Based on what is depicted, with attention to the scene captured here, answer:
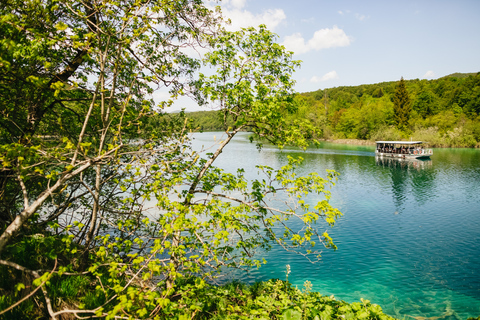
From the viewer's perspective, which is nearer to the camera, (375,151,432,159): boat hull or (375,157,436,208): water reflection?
(375,157,436,208): water reflection

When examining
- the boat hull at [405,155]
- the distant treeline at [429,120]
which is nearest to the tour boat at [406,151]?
the boat hull at [405,155]

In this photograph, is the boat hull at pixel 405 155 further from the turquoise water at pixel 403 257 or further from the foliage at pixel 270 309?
the foliage at pixel 270 309

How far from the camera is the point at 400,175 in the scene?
126 feet

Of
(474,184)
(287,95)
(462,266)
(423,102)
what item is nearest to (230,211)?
(287,95)

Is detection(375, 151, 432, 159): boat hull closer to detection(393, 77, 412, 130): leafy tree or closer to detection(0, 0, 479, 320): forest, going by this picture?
detection(393, 77, 412, 130): leafy tree

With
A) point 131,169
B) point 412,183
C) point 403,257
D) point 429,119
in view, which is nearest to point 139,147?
point 131,169

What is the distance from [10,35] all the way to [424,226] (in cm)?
2371

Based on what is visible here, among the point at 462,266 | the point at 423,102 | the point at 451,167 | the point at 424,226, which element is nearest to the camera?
the point at 462,266

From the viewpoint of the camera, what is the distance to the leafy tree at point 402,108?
3634 inches

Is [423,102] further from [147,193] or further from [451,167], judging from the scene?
[147,193]

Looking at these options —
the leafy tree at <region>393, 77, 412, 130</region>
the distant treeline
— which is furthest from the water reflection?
the leafy tree at <region>393, 77, 412, 130</region>

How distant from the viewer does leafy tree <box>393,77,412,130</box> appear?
303 feet

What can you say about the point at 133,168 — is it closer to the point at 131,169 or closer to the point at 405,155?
the point at 131,169

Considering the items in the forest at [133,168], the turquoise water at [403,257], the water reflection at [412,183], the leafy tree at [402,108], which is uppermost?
the leafy tree at [402,108]
